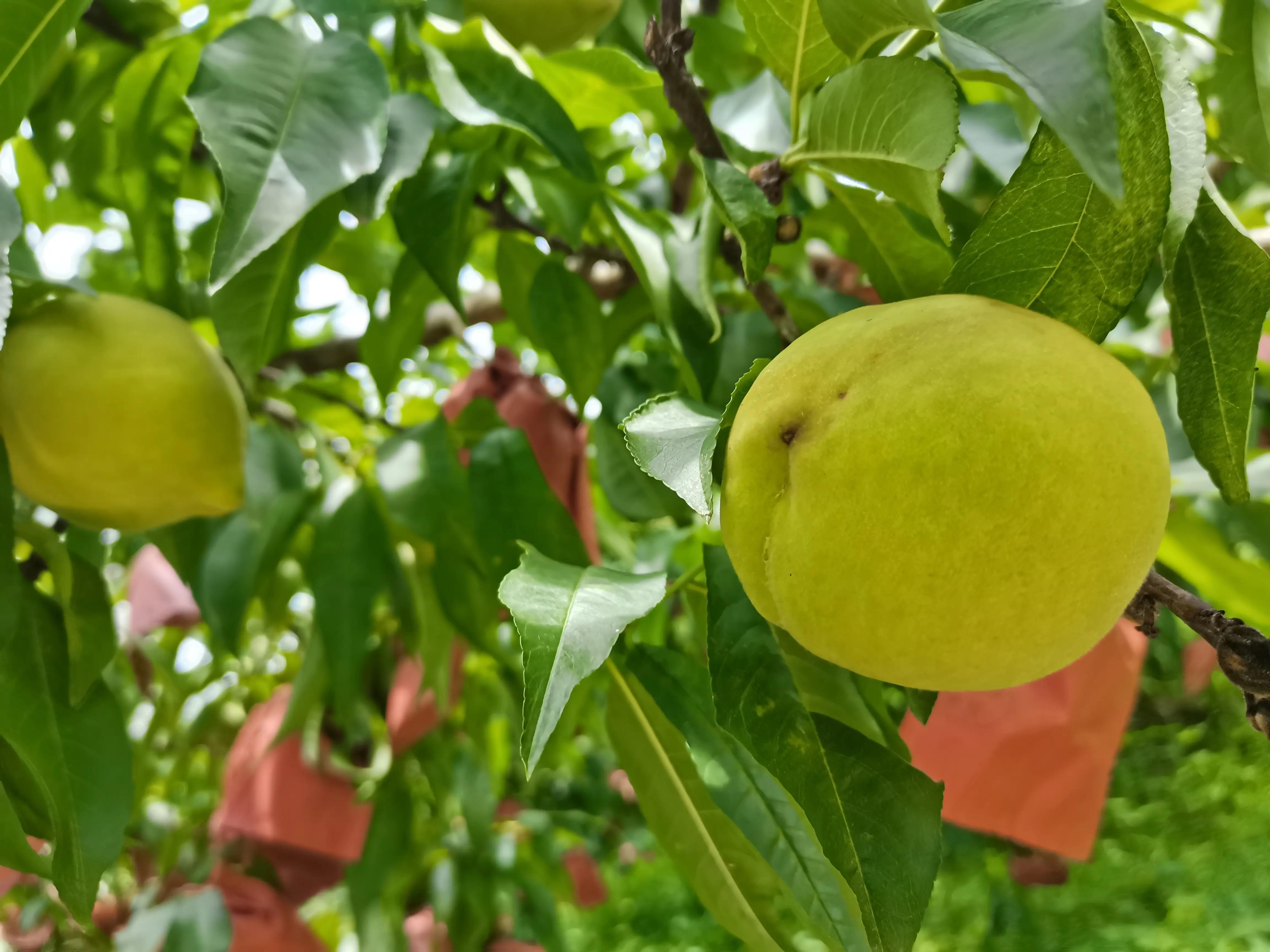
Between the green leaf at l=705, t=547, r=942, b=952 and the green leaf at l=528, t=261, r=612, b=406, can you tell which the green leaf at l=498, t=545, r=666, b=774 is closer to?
the green leaf at l=705, t=547, r=942, b=952

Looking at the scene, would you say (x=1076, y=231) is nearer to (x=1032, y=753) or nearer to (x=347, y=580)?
(x=1032, y=753)

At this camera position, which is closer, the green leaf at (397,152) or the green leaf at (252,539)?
the green leaf at (397,152)

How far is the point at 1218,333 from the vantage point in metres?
0.27

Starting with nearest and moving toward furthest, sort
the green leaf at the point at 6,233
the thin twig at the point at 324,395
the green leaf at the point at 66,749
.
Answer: the green leaf at the point at 6,233
the green leaf at the point at 66,749
the thin twig at the point at 324,395

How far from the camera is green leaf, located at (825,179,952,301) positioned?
347 mm

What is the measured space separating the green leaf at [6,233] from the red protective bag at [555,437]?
12.7 inches

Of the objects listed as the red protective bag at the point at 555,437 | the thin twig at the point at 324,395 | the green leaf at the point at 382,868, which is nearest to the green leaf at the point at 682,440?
the red protective bag at the point at 555,437

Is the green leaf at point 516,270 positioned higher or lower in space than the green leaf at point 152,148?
lower

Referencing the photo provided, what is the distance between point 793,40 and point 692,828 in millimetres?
303

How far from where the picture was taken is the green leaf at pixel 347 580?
544 millimetres

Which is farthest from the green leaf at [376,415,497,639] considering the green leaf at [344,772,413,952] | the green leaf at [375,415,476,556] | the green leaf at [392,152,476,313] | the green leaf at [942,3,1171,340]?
the green leaf at [344,772,413,952]

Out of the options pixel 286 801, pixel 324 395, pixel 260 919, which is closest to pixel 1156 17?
pixel 324 395

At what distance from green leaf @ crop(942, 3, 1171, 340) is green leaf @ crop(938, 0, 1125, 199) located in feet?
0.10

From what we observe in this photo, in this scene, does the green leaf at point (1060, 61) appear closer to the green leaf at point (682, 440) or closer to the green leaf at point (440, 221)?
the green leaf at point (682, 440)
